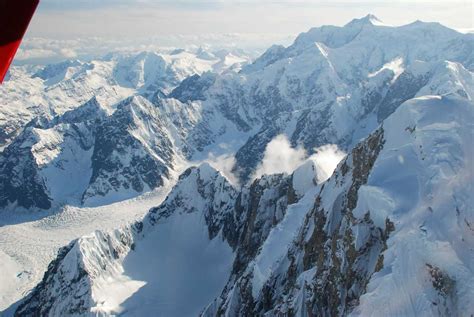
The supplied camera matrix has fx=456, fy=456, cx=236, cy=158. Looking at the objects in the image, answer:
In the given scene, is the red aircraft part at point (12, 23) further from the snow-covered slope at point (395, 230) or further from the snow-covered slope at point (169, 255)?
the snow-covered slope at point (169, 255)

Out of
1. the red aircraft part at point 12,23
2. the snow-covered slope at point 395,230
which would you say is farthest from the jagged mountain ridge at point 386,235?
the red aircraft part at point 12,23

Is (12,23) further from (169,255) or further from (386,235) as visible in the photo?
(169,255)

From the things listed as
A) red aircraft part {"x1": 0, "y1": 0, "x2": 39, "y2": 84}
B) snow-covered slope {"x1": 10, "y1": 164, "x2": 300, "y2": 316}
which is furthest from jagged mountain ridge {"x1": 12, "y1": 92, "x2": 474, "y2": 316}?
snow-covered slope {"x1": 10, "y1": 164, "x2": 300, "y2": 316}

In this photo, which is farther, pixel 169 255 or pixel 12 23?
pixel 169 255

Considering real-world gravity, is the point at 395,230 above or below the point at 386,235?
above

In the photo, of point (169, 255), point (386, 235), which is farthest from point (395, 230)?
point (169, 255)

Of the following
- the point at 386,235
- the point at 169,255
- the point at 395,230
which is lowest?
the point at 169,255

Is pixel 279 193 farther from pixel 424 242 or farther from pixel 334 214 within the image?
pixel 424 242

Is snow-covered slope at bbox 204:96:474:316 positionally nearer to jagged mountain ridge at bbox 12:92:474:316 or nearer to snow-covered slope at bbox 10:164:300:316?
jagged mountain ridge at bbox 12:92:474:316
